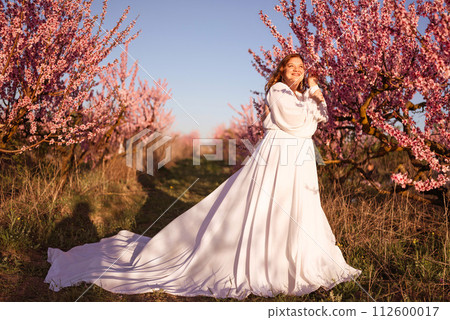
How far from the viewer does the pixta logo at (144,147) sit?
8.66 m

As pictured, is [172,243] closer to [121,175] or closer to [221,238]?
[221,238]

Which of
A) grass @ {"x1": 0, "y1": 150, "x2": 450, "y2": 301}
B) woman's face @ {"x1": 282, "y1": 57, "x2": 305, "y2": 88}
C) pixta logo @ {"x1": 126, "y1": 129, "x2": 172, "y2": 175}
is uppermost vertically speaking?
woman's face @ {"x1": 282, "y1": 57, "x2": 305, "y2": 88}

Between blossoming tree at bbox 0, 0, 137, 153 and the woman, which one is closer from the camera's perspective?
the woman

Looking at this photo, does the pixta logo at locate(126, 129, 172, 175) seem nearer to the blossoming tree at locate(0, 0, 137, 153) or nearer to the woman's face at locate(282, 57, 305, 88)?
the blossoming tree at locate(0, 0, 137, 153)

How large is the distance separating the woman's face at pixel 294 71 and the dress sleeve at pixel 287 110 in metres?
0.31

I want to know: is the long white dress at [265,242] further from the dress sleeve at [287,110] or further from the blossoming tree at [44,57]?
the blossoming tree at [44,57]

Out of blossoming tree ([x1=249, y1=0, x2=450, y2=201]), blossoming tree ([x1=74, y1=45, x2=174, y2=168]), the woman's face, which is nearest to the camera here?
blossoming tree ([x1=249, y1=0, x2=450, y2=201])

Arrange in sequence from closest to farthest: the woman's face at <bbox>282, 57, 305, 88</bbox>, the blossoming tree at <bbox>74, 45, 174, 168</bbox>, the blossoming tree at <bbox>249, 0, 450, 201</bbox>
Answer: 1. the blossoming tree at <bbox>249, 0, 450, 201</bbox>
2. the woman's face at <bbox>282, 57, 305, 88</bbox>
3. the blossoming tree at <bbox>74, 45, 174, 168</bbox>

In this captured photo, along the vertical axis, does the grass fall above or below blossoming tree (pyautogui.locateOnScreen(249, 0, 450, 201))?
below

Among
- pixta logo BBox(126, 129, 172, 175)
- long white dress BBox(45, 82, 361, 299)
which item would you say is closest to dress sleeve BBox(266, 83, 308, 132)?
long white dress BBox(45, 82, 361, 299)

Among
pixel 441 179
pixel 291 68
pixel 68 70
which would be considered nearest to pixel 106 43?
pixel 68 70

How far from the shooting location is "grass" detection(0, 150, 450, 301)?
10.2 feet

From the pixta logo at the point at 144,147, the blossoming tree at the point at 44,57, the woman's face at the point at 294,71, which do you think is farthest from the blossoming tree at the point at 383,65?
the pixta logo at the point at 144,147

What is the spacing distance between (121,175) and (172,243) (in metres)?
4.32
